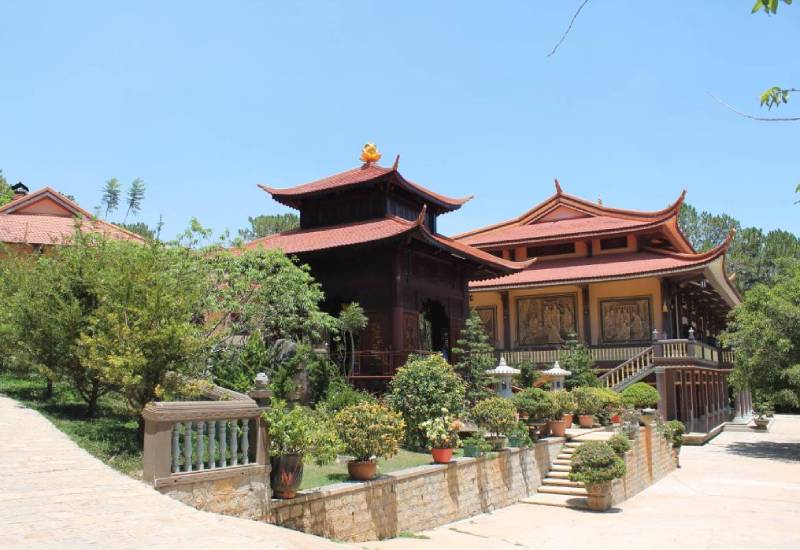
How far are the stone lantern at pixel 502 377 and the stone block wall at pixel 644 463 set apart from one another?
367cm

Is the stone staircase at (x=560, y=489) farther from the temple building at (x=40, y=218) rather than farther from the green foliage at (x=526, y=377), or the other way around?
the temple building at (x=40, y=218)

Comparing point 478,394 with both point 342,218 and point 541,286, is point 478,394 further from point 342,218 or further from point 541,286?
point 541,286

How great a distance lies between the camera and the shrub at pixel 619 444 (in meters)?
17.1

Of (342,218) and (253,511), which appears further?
Result: (342,218)

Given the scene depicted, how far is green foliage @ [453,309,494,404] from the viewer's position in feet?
62.3

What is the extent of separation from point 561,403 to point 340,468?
8785 millimetres

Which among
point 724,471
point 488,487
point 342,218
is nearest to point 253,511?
point 488,487

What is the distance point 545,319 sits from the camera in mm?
32250

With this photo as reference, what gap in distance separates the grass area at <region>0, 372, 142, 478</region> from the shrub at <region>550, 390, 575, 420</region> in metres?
11.0

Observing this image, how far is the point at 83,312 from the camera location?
38.4 feet

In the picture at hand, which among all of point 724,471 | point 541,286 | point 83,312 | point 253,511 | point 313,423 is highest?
point 541,286

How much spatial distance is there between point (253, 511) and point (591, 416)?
49.7 feet

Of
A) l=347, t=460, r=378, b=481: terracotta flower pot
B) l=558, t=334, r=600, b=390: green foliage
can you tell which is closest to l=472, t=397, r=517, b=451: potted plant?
l=347, t=460, r=378, b=481: terracotta flower pot

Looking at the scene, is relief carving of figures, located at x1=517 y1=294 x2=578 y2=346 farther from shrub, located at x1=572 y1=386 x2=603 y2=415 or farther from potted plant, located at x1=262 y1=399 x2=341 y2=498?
potted plant, located at x1=262 y1=399 x2=341 y2=498
